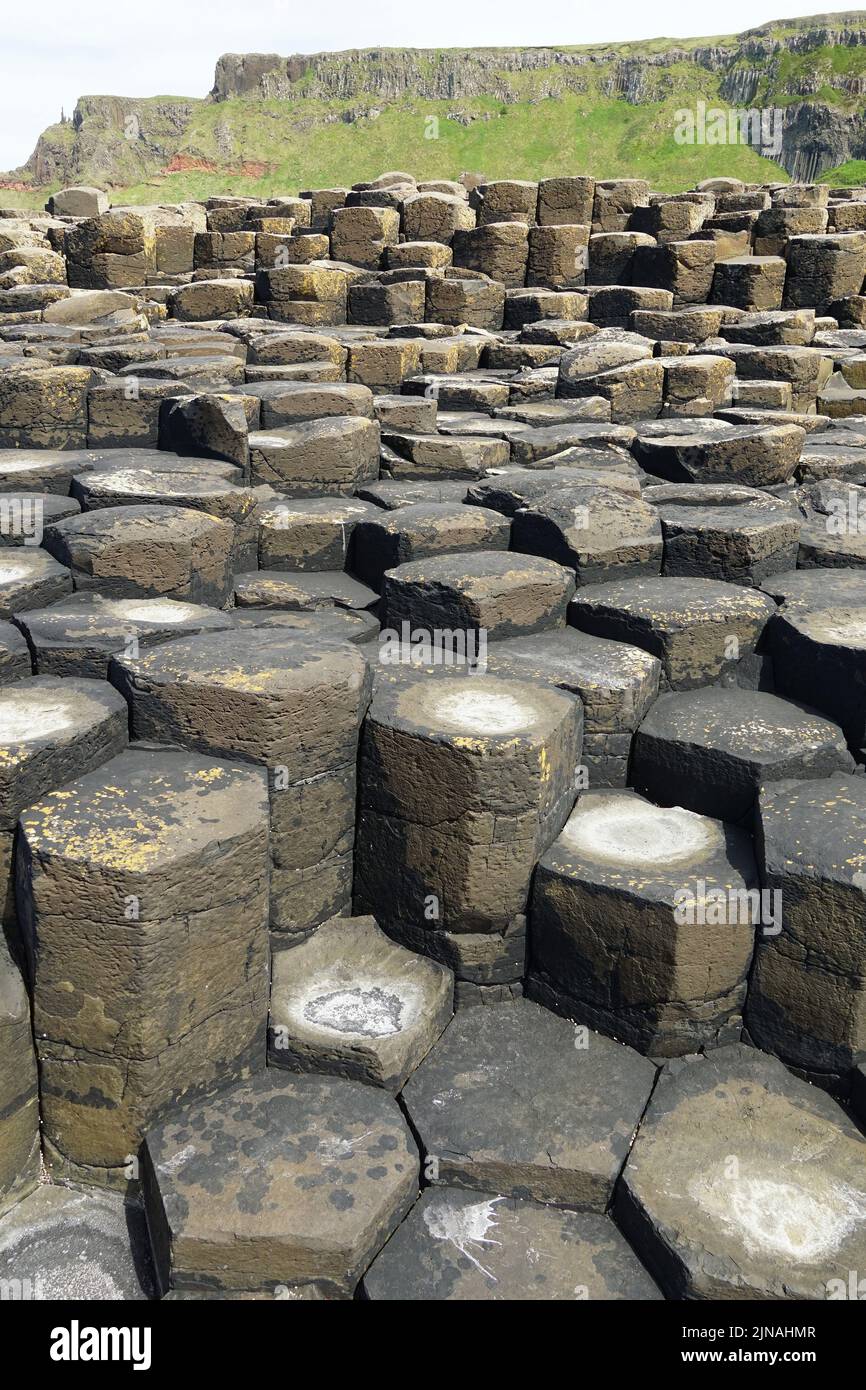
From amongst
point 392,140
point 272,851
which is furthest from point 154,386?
point 392,140

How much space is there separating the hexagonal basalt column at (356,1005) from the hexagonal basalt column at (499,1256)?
57 centimetres

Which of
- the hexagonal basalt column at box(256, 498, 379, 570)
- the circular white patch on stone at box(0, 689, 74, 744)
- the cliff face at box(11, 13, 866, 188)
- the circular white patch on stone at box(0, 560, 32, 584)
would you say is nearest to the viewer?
the circular white patch on stone at box(0, 689, 74, 744)

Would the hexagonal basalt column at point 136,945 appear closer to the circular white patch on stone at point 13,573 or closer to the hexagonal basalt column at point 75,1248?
the hexagonal basalt column at point 75,1248

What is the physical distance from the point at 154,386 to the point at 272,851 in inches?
195

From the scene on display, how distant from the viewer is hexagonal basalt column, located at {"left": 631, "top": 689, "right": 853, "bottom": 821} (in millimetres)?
5176

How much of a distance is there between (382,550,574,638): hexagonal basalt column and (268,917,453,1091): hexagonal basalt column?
6.08 feet

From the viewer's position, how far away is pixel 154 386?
8.41 meters

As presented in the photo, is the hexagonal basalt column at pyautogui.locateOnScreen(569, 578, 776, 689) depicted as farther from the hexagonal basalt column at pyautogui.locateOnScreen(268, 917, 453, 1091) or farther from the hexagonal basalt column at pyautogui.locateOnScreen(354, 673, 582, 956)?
the hexagonal basalt column at pyautogui.locateOnScreen(268, 917, 453, 1091)

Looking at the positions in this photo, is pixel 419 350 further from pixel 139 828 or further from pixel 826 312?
pixel 139 828

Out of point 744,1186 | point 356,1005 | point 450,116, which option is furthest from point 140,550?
point 450,116

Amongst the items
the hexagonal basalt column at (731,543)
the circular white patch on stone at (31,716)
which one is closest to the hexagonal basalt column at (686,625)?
the hexagonal basalt column at (731,543)

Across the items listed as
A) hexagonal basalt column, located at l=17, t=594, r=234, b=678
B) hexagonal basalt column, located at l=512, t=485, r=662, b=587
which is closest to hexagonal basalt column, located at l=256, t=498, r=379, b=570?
hexagonal basalt column, located at l=512, t=485, r=662, b=587

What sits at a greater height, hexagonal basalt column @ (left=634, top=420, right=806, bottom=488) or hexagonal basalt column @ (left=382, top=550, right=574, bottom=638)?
hexagonal basalt column @ (left=634, top=420, right=806, bottom=488)
